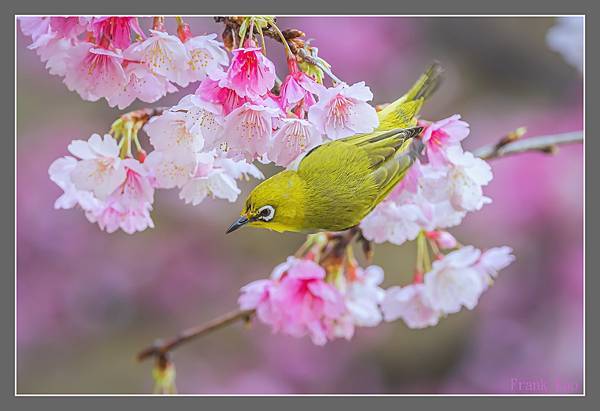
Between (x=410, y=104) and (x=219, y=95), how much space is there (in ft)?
0.89

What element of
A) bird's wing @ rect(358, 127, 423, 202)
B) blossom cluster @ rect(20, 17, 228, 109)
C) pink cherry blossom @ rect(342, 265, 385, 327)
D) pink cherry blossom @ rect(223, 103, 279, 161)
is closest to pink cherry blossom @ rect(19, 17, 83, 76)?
blossom cluster @ rect(20, 17, 228, 109)

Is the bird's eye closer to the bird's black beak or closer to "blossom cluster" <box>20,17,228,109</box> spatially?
the bird's black beak

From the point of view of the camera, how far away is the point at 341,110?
76 cm

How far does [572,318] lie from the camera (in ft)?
4.67

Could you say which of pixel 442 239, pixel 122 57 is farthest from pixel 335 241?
pixel 122 57

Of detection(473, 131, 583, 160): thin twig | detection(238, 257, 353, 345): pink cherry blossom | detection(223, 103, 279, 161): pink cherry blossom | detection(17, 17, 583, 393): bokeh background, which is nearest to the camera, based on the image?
detection(223, 103, 279, 161): pink cherry blossom

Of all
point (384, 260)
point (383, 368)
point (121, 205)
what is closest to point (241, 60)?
point (121, 205)

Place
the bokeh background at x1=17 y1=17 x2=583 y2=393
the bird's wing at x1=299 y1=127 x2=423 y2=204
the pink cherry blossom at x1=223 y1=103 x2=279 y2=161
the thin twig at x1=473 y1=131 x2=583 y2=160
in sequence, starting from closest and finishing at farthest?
the pink cherry blossom at x1=223 y1=103 x2=279 y2=161
the bird's wing at x1=299 y1=127 x2=423 y2=204
the thin twig at x1=473 y1=131 x2=583 y2=160
the bokeh background at x1=17 y1=17 x2=583 y2=393

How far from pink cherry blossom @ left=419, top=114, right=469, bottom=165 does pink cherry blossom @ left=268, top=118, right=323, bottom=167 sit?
0.16 meters

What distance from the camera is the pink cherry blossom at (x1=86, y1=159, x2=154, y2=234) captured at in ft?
2.78

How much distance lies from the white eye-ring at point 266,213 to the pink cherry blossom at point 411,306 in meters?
0.30

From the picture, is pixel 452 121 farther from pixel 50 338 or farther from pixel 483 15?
pixel 50 338

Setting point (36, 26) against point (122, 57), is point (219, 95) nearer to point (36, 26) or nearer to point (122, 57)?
point (122, 57)

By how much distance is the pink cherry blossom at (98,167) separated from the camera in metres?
0.83
